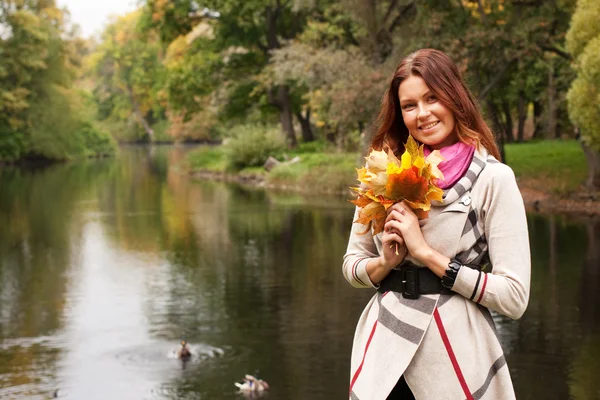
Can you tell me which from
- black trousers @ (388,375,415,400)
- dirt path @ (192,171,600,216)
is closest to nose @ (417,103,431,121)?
black trousers @ (388,375,415,400)

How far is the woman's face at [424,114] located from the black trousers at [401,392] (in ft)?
2.14

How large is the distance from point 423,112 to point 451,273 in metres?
0.45

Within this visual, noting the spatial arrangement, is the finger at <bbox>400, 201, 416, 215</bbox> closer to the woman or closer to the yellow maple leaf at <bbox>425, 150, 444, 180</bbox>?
the woman

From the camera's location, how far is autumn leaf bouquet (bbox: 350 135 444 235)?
2490 mm

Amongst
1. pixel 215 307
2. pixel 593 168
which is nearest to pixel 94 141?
pixel 593 168

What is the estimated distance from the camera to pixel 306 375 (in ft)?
32.1

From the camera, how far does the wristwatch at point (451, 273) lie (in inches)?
99.2

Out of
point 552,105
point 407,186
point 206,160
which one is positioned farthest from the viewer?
point 206,160

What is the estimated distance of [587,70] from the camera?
65.0ft

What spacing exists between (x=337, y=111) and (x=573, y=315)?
17.8 meters

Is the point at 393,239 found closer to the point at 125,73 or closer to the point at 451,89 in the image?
the point at 451,89

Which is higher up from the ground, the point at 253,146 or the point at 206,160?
the point at 253,146

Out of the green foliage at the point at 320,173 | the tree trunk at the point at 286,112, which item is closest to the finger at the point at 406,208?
the green foliage at the point at 320,173

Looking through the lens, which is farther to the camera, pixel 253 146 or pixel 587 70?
pixel 253 146
